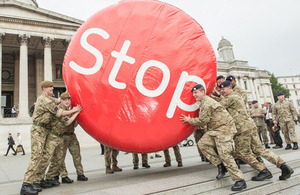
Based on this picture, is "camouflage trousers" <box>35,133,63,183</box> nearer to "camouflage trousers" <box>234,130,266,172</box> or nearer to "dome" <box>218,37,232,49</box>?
"camouflage trousers" <box>234,130,266,172</box>

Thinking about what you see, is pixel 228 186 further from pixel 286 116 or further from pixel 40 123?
pixel 286 116

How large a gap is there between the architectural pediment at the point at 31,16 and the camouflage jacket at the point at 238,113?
72.7 ft

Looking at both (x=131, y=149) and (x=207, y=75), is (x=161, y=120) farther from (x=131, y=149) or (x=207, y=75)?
(x=207, y=75)

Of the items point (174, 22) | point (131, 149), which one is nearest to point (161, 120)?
point (131, 149)

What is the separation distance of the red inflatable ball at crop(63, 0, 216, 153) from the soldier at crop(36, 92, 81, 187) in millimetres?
590

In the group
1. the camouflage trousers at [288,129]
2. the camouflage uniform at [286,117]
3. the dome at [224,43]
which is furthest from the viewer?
the dome at [224,43]

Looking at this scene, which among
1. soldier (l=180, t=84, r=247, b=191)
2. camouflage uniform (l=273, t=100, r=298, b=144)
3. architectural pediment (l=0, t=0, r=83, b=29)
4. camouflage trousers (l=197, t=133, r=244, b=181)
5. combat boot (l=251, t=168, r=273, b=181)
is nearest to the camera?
camouflage trousers (l=197, t=133, r=244, b=181)

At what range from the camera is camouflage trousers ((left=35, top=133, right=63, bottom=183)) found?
3.78 meters

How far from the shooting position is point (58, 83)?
2503 centimetres

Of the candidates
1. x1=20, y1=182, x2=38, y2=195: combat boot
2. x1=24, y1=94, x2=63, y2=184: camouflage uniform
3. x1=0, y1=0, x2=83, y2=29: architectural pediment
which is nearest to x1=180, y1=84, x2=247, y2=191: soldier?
x1=24, y1=94, x2=63, y2=184: camouflage uniform

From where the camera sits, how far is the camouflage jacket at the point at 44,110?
3.73 m

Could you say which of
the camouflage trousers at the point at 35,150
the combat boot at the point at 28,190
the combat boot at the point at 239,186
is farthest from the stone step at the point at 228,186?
the camouflage trousers at the point at 35,150

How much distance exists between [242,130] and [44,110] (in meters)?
3.66

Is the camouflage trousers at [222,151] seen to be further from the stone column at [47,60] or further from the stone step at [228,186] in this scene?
the stone column at [47,60]
